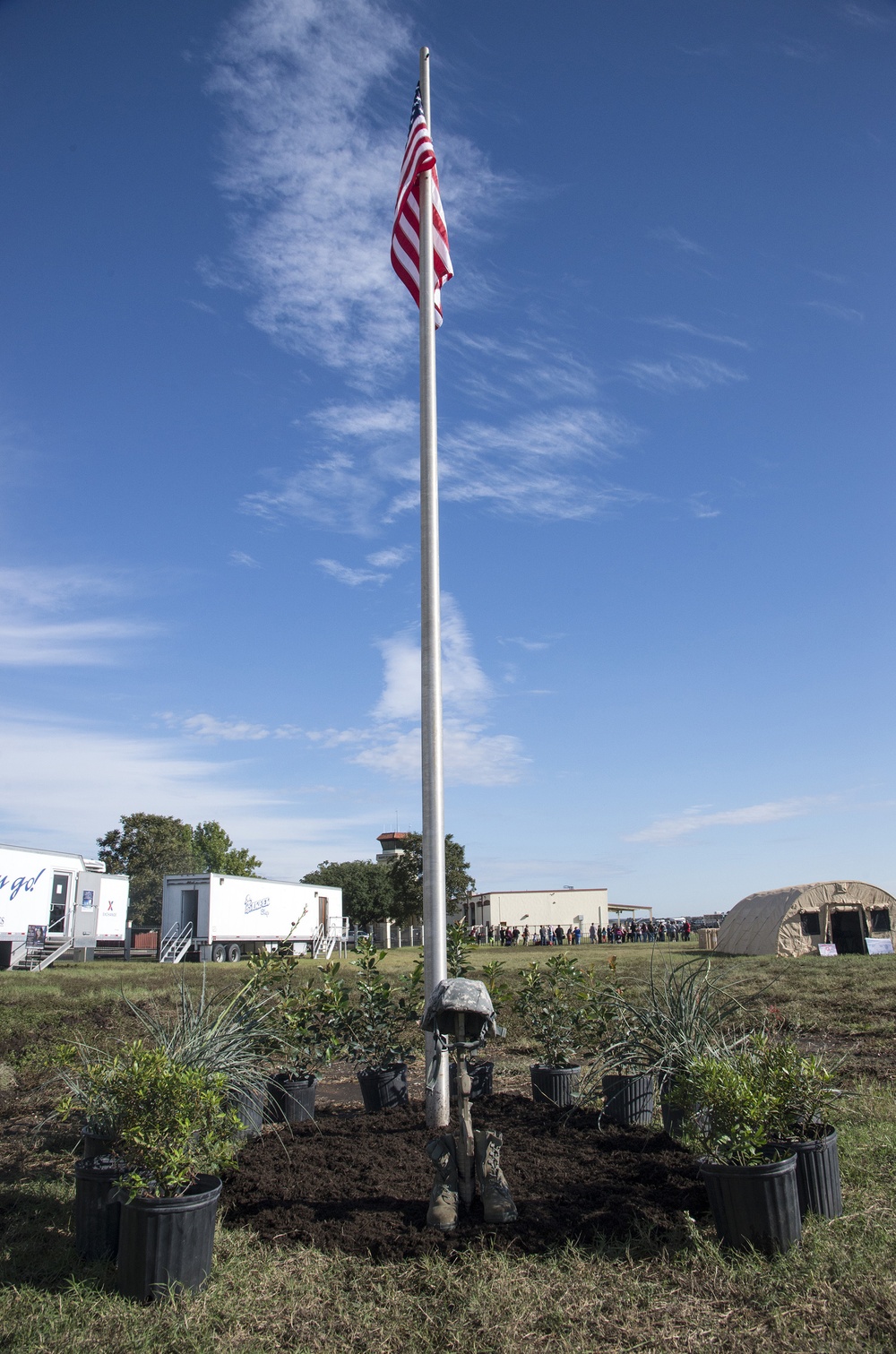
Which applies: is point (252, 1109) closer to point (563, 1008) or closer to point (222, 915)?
Answer: point (563, 1008)

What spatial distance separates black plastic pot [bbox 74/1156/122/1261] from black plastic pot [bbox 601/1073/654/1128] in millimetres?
3591

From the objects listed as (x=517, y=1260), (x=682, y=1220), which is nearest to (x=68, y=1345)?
(x=517, y=1260)

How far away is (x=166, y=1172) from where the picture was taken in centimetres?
394

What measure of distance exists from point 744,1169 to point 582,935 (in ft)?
182

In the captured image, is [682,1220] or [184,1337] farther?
[682,1220]

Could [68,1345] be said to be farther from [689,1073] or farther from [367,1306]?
[689,1073]

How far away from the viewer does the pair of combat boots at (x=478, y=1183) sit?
4414mm

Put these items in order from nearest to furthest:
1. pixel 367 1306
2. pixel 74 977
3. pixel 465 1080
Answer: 1. pixel 367 1306
2. pixel 465 1080
3. pixel 74 977

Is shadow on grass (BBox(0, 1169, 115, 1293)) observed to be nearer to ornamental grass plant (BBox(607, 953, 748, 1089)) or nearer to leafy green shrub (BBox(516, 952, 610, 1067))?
ornamental grass plant (BBox(607, 953, 748, 1089))

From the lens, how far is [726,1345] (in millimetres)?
3348

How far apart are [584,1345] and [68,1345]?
2.05m

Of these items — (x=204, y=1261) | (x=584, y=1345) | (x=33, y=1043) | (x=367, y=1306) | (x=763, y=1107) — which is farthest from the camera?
(x=33, y=1043)

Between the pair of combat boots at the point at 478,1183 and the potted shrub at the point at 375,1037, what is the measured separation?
2471 millimetres

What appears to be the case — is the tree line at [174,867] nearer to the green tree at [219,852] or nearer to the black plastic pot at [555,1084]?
the green tree at [219,852]
